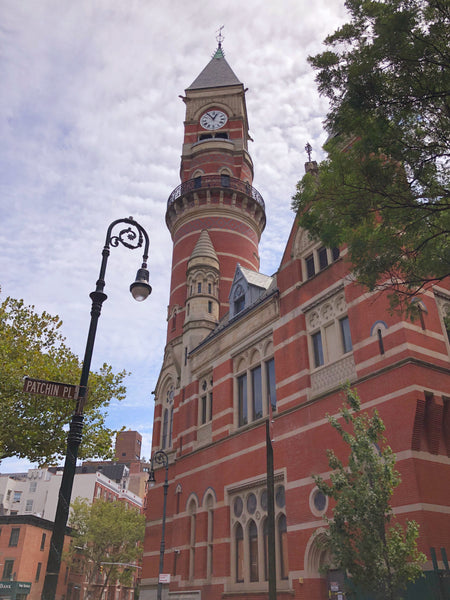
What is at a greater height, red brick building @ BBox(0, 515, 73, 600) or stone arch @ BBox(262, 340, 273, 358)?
stone arch @ BBox(262, 340, 273, 358)

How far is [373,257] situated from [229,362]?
45.7 feet

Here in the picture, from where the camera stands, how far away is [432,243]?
10109mm

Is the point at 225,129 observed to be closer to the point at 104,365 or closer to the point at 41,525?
the point at 104,365

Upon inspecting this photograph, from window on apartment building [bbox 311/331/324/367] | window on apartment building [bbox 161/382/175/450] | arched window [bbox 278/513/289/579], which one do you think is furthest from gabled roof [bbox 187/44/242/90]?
arched window [bbox 278/513/289/579]

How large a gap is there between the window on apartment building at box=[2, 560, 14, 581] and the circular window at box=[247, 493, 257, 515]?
1453 inches

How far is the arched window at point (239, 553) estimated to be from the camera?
19138mm

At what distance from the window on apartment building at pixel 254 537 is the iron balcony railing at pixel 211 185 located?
69.5 ft

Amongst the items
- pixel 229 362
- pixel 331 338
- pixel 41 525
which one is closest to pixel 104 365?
pixel 229 362

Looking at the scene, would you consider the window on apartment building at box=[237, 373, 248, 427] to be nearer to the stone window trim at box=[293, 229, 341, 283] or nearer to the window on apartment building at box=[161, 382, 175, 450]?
the stone window trim at box=[293, 229, 341, 283]

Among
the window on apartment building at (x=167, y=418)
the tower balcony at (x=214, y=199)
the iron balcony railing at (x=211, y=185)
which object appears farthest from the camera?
the iron balcony railing at (x=211, y=185)

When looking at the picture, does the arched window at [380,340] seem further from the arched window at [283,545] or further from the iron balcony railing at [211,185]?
the iron balcony railing at [211,185]

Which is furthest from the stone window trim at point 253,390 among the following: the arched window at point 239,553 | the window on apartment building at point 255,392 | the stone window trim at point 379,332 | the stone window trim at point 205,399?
the stone window trim at point 379,332

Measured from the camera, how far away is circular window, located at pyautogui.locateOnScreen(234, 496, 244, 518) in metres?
20.0

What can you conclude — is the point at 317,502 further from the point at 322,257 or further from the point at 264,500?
the point at 322,257
